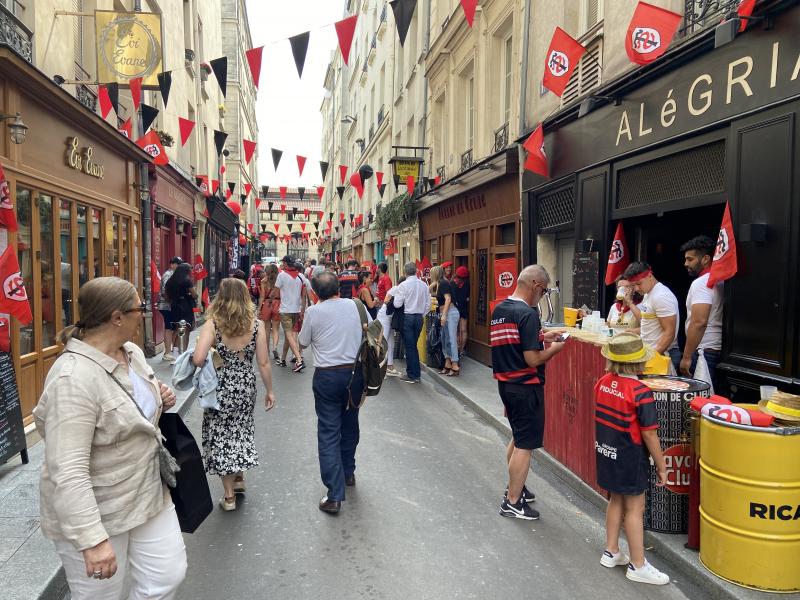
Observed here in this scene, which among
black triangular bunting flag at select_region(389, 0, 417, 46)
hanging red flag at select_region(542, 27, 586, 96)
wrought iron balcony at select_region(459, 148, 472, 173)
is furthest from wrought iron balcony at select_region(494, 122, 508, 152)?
hanging red flag at select_region(542, 27, 586, 96)

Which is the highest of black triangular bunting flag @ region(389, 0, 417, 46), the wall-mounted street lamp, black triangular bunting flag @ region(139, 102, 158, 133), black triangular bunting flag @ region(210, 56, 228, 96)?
black triangular bunting flag @ region(389, 0, 417, 46)

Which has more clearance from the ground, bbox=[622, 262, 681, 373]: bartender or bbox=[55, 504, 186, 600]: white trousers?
bbox=[622, 262, 681, 373]: bartender

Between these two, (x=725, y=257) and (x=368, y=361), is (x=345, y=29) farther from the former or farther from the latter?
(x=725, y=257)

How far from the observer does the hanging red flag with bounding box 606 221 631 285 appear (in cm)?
708

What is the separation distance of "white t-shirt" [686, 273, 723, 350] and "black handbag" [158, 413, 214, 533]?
168 inches

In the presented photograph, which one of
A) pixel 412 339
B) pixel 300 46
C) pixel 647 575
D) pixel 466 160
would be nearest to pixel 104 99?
pixel 300 46

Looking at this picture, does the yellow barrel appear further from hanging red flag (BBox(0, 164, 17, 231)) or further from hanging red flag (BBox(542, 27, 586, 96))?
hanging red flag (BBox(0, 164, 17, 231))

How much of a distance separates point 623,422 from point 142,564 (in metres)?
2.56

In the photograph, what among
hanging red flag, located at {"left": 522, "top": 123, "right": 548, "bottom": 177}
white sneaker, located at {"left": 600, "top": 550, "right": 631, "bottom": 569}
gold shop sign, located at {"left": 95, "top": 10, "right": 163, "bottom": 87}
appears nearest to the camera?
white sneaker, located at {"left": 600, "top": 550, "right": 631, "bottom": 569}

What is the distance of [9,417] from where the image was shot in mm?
4898

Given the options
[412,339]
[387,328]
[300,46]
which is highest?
[300,46]

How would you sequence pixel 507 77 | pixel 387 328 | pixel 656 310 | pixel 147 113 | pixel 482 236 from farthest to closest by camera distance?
pixel 482 236
pixel 507 77
pixel 147 113
pixel 387 328
pixel 656 310

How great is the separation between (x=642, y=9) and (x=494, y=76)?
609 cm

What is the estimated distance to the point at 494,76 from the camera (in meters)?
11.5
